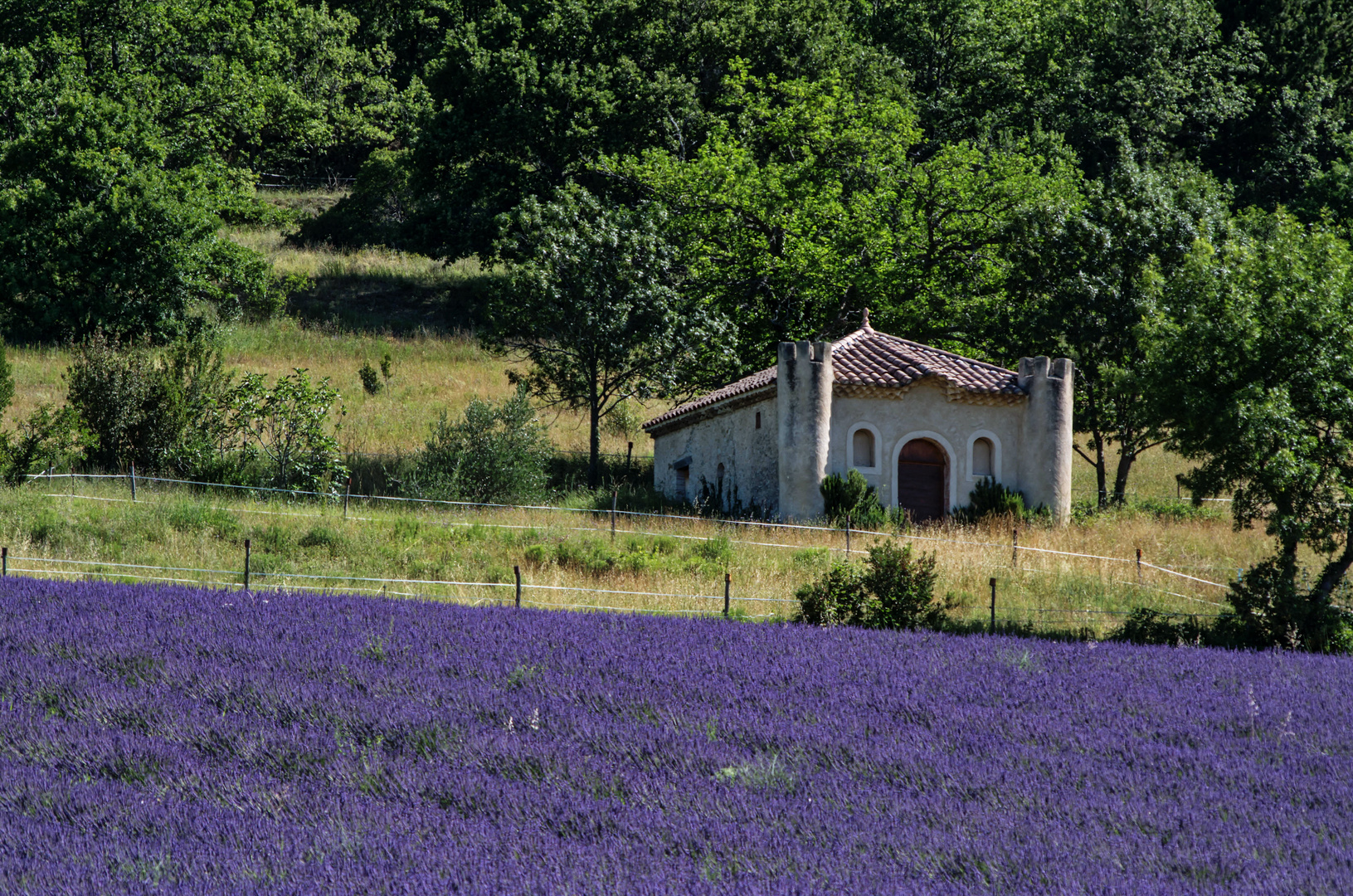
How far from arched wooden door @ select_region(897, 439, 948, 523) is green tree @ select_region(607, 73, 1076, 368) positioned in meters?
8.46

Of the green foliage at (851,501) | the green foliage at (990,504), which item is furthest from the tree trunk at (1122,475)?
the green foliage at (851,501)

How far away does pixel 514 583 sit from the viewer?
754 inches

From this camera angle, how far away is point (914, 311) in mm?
34625

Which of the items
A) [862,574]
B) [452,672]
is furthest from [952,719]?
[862,574]

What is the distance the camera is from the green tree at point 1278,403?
1712cm

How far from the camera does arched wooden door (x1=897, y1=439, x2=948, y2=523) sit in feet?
88.7

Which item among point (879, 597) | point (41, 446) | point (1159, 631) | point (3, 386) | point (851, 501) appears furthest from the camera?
point (851, 501)


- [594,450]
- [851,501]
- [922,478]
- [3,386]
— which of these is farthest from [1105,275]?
[3,386]

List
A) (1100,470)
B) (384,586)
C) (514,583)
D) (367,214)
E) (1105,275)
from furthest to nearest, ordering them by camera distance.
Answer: (367,214) → (1100,470) → (1105,275) → (514,583) → (384,586)

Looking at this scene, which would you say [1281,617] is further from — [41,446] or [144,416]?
[41,446]

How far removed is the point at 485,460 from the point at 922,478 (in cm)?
1027

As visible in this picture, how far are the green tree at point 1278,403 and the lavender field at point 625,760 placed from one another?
3737mm

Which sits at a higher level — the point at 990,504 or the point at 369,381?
the point at 369,381

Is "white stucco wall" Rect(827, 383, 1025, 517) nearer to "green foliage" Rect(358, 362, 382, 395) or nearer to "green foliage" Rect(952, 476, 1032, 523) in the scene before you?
"green foliage" Rect(952, 476, 1032, 523)
